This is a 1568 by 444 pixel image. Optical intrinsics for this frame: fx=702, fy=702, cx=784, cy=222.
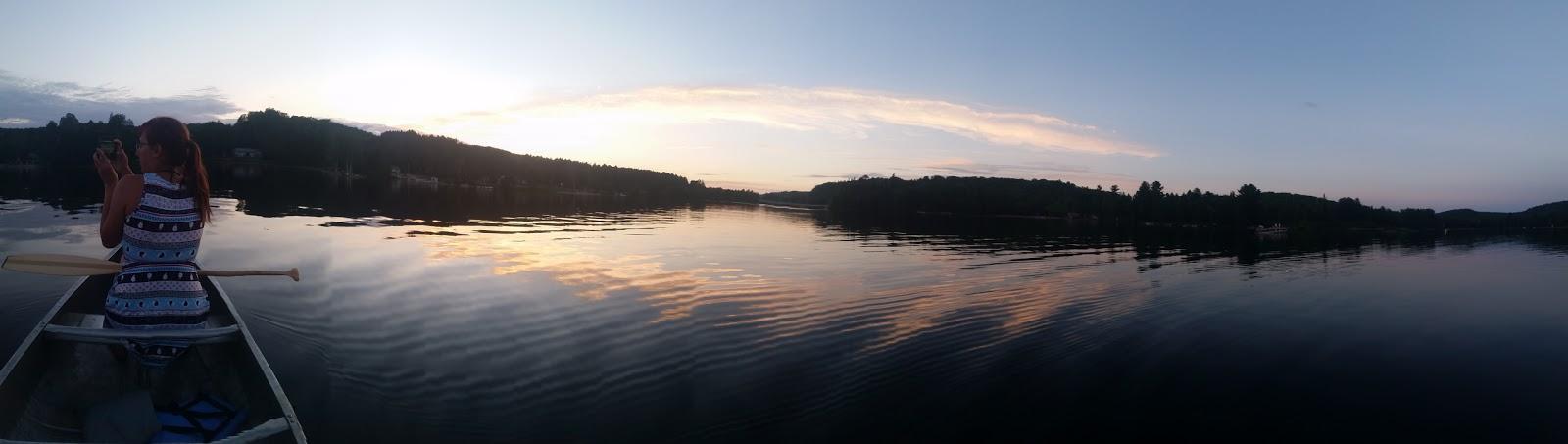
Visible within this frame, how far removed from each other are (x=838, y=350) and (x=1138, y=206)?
6519 inches

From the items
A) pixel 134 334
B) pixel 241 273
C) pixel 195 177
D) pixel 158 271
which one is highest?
pixel 195 177

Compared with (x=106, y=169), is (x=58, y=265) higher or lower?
lower

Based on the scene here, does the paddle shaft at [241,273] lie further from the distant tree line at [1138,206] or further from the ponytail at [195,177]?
the distant tree line at [1138,206]

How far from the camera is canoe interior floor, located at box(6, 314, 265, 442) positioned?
5.24 m

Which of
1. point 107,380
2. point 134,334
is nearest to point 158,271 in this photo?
point 134,334

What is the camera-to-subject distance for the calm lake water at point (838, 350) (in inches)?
311

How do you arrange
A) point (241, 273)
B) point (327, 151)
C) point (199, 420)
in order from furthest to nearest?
point (327, 151) < point (241, 273) < point (199, 420)

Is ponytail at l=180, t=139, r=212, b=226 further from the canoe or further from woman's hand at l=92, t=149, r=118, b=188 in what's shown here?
the canoe

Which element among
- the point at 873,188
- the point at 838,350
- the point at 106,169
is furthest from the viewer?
the point at 873,188

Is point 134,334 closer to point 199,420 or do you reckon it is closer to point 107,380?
point 199,420

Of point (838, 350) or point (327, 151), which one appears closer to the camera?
point (838, 350)

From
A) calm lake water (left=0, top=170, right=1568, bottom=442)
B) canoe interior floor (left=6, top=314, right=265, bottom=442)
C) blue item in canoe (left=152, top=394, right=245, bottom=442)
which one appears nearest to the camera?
blue item in canoe (left=152, top=394, right=245, bottom=442)

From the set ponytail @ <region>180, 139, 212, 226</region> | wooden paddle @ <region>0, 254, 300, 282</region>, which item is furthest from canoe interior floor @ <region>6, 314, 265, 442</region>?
ponytail @ <region>180, 139, 212, 226</region>

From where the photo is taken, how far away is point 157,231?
4816mm
